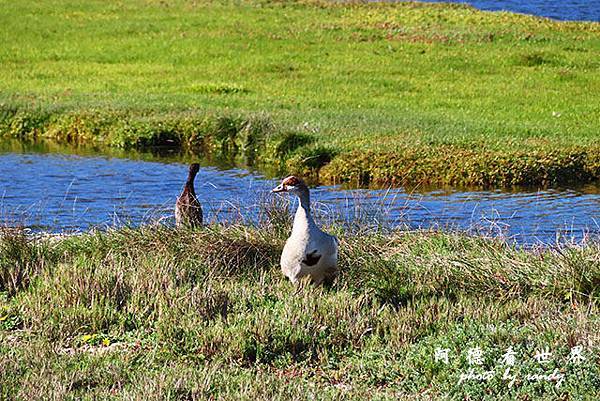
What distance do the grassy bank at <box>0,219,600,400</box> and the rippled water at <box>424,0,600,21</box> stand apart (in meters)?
39.1

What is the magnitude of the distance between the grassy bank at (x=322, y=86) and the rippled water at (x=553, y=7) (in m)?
10.0

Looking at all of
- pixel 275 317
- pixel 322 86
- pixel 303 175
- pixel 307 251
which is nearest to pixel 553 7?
pixel 322 86

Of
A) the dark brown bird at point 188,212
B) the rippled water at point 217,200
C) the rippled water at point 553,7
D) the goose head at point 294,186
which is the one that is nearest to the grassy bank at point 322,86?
the rippled water at point 217,200

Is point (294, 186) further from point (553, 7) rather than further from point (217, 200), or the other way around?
point (553, 7)

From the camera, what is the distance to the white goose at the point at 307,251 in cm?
820

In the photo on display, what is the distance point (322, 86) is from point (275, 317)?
1766 cm

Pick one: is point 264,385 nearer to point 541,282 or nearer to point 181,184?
point 541,282

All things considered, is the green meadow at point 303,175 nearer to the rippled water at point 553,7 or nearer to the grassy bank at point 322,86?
the grassy bank at point 322,86

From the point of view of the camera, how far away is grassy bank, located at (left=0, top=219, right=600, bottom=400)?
6.49 m

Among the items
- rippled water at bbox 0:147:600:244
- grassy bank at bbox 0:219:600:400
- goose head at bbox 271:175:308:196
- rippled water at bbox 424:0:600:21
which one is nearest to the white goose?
goose head at bbox 271:175:308:196

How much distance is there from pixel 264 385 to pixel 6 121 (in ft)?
53.6

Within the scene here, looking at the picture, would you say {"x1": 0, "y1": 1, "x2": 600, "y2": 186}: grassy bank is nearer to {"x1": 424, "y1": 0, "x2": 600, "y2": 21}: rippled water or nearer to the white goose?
the white goose

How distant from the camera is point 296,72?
88.3 ft

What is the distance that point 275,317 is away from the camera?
766 centimetres
